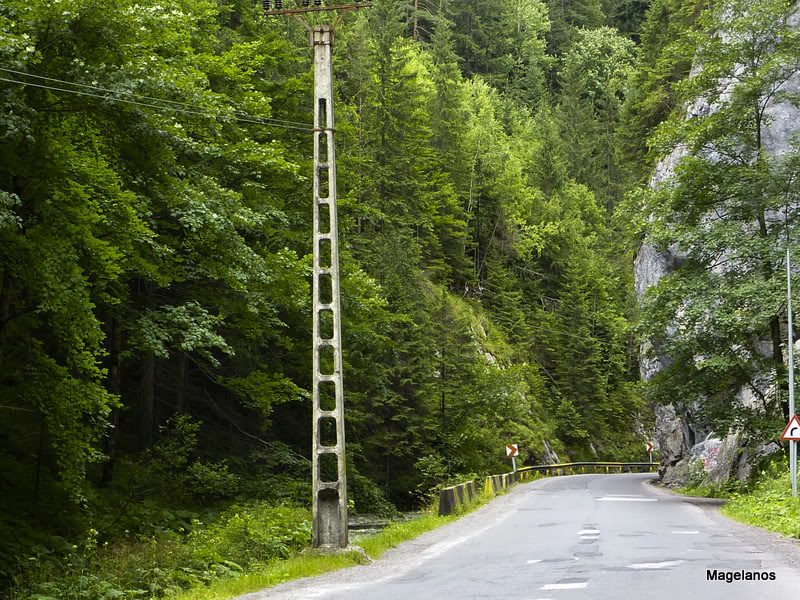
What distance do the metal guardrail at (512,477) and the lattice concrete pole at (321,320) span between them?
8106mm

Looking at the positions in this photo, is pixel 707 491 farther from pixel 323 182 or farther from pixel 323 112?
pixel 323 112

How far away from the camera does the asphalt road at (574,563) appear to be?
346 inches

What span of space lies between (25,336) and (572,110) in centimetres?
7031

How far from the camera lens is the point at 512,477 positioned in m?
36.8

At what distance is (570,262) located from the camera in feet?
214

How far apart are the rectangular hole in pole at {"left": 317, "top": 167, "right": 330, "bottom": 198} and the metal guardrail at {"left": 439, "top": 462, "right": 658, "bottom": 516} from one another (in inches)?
386

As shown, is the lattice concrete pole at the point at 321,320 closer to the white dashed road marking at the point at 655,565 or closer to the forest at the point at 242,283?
the forest at the point at 242,283

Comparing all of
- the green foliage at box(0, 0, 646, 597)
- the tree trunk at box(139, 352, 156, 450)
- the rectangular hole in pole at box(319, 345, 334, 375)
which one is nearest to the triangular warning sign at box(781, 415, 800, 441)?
the green foliage at box(0, 0, 646, 597)

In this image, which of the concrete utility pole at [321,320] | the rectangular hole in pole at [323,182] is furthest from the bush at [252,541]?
the rectangular hole in pole at [323,182]

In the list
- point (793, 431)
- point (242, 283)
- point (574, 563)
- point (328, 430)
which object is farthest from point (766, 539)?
point (328, 430)

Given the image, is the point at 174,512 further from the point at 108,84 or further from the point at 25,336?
the point at 108,84

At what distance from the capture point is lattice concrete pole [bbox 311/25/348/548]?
12.8 meters

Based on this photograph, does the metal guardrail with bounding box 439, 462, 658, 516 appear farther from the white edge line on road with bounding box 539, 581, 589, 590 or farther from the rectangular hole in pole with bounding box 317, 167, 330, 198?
the white edge line on road with bounding box 539, 581, 589, 590

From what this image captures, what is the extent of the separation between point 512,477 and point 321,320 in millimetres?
24958
